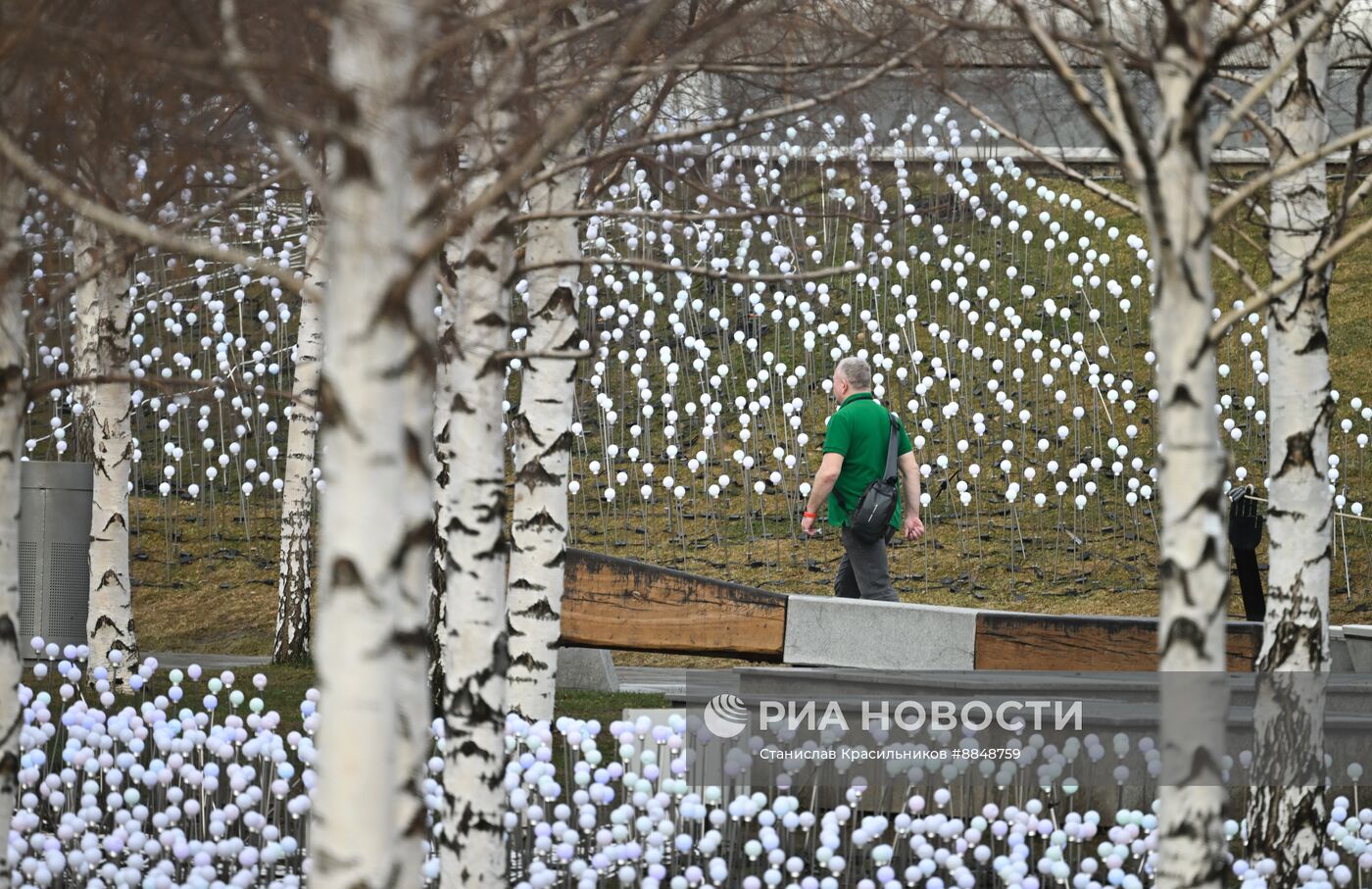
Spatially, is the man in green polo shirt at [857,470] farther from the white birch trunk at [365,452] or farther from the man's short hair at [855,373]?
the white birch trunk at [365,452]

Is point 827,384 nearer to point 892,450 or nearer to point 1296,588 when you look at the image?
point 892,450

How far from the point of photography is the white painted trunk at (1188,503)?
380cm

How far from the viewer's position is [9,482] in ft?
14.3

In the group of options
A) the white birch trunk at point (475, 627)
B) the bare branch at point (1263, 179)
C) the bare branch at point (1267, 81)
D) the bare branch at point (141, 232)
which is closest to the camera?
the bare branch at point (141, 232)

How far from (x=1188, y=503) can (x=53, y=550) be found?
7720mm

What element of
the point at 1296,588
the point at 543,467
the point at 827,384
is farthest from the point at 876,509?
the point at 827,384

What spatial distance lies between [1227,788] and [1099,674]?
1296mm

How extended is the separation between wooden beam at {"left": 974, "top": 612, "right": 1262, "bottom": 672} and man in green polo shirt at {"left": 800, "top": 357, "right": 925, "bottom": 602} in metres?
0.85

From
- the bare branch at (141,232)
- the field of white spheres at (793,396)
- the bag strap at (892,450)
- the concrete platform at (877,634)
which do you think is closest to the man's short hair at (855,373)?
the bag strap at (892,450)

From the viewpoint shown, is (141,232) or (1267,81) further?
(1267,81)

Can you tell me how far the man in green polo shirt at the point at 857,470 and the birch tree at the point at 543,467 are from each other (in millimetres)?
2279

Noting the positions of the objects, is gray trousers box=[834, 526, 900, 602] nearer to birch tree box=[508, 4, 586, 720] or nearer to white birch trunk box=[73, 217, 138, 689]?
birch tree box=[508, 4, 586, 720]

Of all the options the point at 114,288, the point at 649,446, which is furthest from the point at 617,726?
the point at 649,446

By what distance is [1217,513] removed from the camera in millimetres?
3803
